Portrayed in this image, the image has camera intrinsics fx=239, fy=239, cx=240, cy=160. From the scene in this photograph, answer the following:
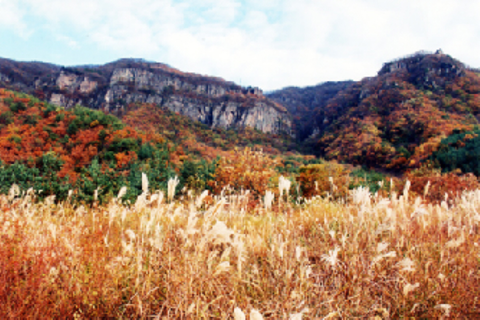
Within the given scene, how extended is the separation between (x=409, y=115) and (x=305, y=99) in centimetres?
9742

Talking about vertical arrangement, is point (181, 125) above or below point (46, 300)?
above

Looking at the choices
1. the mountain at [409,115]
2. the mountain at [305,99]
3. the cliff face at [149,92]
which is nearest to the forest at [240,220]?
the mountain at [409,115]

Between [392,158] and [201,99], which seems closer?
[392,158]

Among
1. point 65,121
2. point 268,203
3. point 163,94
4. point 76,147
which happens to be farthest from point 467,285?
point 163,94

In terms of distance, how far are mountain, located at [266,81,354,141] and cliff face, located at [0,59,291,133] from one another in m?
8.47

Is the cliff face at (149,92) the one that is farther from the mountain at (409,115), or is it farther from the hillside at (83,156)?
the hillside at (83,156)

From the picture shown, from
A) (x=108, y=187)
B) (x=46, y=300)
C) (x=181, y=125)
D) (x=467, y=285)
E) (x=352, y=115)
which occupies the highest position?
(x=352, y=115)

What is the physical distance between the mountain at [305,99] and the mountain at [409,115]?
35.1m

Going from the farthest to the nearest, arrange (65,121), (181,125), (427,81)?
(181,125) → (427,81) → (65,121)

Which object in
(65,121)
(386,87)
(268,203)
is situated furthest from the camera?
(386,87)

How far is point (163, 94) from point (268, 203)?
357 feet

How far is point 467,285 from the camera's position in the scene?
1.78 meters

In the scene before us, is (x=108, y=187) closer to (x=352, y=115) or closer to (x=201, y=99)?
(x=352, y=115)

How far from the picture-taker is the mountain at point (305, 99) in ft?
396
